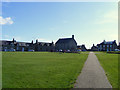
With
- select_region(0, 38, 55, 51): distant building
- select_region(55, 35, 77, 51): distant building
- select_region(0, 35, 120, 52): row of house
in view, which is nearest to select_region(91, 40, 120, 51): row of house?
select_region(0, 35, 120, 52): row of house

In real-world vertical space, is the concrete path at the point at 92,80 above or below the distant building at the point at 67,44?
below

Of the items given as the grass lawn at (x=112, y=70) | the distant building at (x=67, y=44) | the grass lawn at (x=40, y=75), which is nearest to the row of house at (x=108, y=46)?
the distant building at (x=67, y=44)

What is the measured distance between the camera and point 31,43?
101312 millimetres

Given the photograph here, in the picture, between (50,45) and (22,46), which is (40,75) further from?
(50,45)

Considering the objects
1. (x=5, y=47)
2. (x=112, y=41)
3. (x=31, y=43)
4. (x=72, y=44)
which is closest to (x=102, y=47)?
(x=112, y=41)

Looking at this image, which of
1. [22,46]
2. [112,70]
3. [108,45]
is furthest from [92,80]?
[108,45]

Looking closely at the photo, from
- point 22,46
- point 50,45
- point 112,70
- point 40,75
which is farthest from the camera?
point 50,45

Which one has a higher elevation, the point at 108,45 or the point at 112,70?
the point at 108,45

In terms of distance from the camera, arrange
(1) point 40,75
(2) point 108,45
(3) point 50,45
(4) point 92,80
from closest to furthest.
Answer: (4) point 92,80
(1) point 40,75
(2) point 108,45
(3) point 50,45

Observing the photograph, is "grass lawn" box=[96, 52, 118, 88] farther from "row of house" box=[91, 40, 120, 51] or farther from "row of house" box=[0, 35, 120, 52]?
"row of house" box=[91, 40, 120, 51]

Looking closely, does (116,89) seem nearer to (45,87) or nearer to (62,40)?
(45,87)

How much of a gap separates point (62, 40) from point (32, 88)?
9981 centimetres

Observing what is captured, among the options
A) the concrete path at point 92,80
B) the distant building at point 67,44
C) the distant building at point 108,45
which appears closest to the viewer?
the concrete path at point 92,80

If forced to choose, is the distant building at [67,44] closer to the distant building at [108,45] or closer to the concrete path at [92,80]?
the distant building at [108,45]
